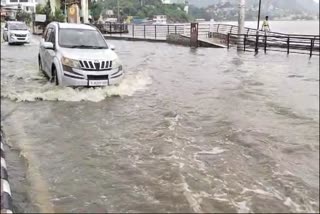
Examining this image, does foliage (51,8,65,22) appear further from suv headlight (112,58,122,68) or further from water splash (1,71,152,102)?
suv headlight (112,58,122,68)

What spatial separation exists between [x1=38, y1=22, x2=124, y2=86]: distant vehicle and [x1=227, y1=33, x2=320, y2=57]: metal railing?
396 inches

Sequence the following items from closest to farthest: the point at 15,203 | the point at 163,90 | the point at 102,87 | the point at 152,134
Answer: the point at 15,203 → the point at 152,134 → the point at 102,87 → the point at 163,90

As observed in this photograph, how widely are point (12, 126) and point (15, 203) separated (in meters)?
2.70

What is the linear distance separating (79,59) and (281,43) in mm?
13191

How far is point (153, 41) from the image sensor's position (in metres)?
30.9

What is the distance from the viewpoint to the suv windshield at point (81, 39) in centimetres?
988

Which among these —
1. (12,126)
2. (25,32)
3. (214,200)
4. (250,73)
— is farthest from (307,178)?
(25,32)

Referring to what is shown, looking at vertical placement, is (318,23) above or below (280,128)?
above

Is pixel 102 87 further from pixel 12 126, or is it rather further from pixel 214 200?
pixel 214 200

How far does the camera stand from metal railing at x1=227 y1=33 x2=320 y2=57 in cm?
1827

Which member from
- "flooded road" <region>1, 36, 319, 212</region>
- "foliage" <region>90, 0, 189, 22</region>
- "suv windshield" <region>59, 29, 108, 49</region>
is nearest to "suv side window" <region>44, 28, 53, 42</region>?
"suv windshield" <region>59, 29, 108, 49</region>

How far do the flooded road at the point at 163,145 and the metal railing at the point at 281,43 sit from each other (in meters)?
7.56

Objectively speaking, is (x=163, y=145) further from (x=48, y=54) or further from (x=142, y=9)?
(x=142, y=9)

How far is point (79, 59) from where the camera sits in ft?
29.7
